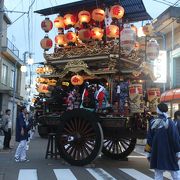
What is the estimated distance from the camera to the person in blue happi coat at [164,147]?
7402mm

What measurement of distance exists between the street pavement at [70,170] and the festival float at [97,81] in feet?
1.72

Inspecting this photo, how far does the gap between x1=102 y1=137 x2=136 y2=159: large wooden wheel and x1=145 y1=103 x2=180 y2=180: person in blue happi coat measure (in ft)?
21.4

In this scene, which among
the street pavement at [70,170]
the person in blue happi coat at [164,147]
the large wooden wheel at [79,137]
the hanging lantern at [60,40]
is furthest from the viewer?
the hanging lantern at [60,40]

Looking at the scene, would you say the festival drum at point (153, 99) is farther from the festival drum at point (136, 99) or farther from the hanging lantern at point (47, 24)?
the hanging lantern at point (47, 24)

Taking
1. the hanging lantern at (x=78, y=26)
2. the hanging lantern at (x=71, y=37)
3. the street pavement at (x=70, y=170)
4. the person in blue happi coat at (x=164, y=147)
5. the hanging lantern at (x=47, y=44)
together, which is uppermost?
the hanging lantern at (x=78, y=26)

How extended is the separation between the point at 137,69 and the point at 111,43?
4.73 ft

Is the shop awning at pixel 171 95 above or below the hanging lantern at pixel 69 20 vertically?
below

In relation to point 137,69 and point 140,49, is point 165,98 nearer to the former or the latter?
point 140,49

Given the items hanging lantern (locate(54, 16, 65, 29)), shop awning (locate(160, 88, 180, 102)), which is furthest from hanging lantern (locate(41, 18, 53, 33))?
shop awning (locate(160, 88, 180, 102))

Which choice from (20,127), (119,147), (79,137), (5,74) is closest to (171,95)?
(119,147)

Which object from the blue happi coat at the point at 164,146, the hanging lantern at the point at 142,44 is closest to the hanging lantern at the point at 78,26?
the hanging lantern at the point at 142,44

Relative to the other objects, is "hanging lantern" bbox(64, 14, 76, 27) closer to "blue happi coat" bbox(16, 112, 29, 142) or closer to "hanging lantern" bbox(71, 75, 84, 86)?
"hanging lantern" bbox(71, 75, 84, 86)

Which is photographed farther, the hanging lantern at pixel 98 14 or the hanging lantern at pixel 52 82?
the hanging lantern at pixel 98 14

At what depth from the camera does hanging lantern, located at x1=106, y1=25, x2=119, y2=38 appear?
14.7 meters
